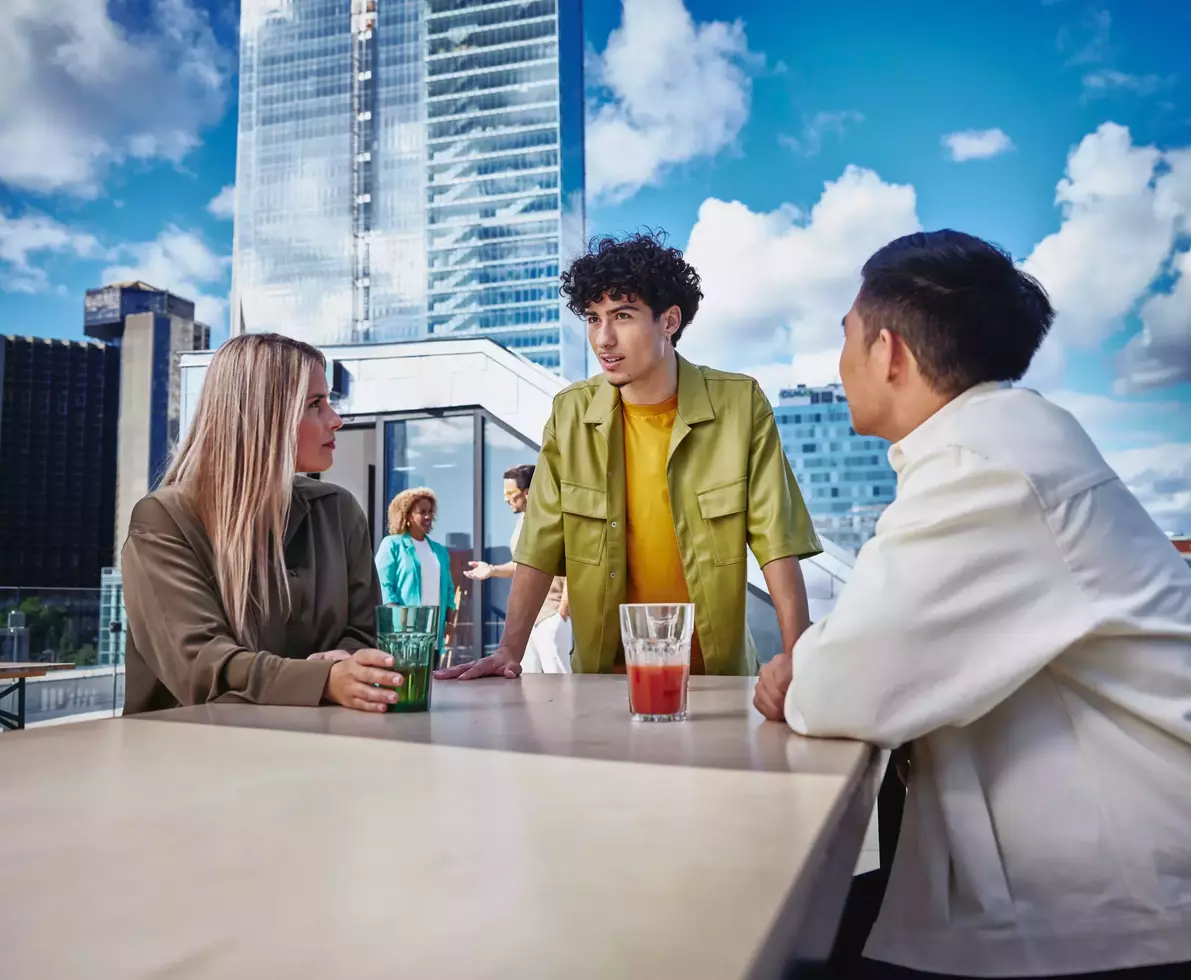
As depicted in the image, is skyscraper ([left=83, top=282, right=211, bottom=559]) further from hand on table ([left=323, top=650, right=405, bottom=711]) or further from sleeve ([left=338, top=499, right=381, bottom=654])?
hand on table ([left=323, top=650, right=405, bottom=711])

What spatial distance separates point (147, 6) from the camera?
1430 cm

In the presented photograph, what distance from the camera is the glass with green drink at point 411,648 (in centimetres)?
105

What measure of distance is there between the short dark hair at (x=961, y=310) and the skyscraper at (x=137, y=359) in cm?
1440

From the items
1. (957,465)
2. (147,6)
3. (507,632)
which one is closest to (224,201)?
(147,6)

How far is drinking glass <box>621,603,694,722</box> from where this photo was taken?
0.98 m

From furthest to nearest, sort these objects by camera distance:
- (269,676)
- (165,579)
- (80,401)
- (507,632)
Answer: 1. (80,401)
2. (507,632)
3. (165,579)
4. (269,676)

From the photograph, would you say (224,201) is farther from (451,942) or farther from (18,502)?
(451,942)

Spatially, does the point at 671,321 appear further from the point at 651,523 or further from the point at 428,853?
the point at 428,853

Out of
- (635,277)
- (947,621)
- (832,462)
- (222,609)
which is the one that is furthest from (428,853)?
(832,462)

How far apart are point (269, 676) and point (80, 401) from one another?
53.1ft

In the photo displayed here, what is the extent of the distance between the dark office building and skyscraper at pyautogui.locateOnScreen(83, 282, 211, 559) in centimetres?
43

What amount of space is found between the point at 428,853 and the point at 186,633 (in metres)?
0.92

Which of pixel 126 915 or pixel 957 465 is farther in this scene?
pixel 957 465

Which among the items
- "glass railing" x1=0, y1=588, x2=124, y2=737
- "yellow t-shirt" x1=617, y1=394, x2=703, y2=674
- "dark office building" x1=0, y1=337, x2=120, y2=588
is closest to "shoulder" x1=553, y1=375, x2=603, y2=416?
"yellow t-shirt" x1=617, y1=394, x2=703, y2=674
